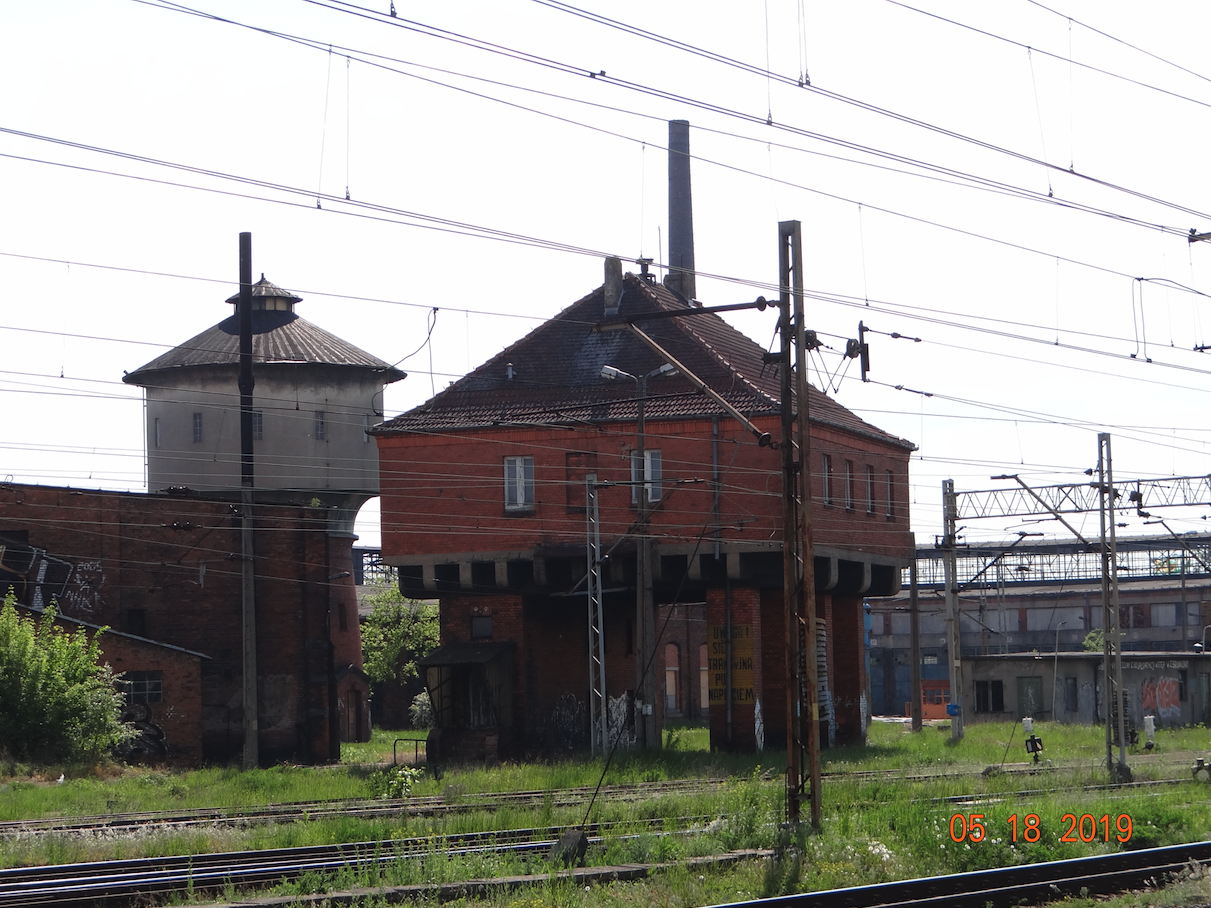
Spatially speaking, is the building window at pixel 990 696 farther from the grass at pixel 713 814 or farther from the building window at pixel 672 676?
the grass at pixel 713 814

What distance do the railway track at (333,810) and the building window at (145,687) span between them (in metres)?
14.7

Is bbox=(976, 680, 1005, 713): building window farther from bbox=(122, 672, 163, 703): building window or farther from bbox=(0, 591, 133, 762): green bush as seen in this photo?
bbox=(0, 591, 133, 762): green bush

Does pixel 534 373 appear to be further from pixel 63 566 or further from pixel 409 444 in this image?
pixel 63 566

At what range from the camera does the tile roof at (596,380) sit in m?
35.4

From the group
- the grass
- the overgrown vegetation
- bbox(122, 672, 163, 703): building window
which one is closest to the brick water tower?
bbox(122, 672, 163, 703): building window

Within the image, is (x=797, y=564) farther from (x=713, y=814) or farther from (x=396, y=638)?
(x=396, y=638)

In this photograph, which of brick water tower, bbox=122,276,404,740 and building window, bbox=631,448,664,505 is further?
brick water tower, bbox=122,276,404,740

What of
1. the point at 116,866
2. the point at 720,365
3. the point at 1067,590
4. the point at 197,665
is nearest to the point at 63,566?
the point at 197,665

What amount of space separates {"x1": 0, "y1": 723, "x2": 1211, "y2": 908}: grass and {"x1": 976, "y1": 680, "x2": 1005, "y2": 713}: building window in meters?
20.0

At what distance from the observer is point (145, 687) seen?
3747 centimetres

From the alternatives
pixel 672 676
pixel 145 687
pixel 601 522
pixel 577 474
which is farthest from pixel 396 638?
pixel 601 522
